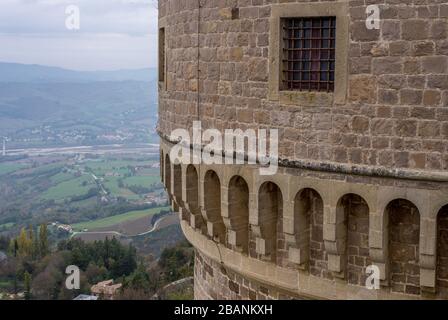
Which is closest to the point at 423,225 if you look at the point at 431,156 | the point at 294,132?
the point at 431,156

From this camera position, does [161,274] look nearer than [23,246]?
Yes

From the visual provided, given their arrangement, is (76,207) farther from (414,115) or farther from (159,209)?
(414,115)

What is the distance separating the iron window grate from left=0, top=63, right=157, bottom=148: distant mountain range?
138 meters

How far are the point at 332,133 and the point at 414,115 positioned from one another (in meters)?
0.87

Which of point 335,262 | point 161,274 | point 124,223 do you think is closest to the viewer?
point 335,262

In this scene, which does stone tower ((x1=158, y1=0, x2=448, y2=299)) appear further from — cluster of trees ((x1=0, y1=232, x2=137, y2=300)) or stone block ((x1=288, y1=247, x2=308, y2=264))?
cluster of trees ((x1=0, y1=232, x2=137, y2=300))

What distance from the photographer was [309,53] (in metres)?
7.20

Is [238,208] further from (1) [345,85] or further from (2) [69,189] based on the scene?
(2) [69,189]

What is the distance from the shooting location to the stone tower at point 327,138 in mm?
6422

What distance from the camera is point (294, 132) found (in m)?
7.21

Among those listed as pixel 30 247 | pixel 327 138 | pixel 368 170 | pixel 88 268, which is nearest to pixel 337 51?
pixel 327 138

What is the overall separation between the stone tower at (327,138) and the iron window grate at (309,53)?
0.01 meters

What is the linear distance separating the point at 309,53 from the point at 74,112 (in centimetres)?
15231
